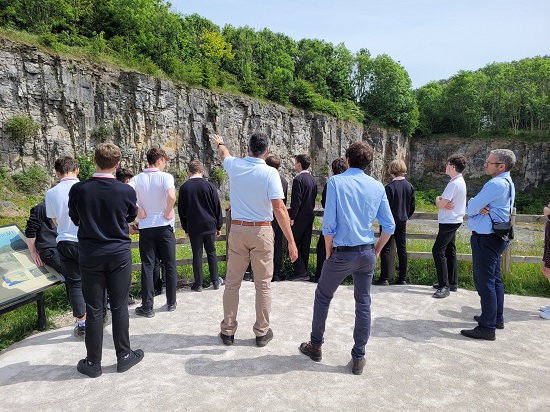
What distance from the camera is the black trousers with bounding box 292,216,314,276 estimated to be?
22.4 ft

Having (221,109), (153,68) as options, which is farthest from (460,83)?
(153,68)

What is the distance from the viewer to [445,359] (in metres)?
4.05

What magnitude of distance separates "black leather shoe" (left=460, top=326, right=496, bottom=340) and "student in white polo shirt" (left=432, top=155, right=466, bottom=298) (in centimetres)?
140

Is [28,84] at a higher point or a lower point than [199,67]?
lower

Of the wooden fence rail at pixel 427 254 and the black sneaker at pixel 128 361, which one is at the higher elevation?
the wooden fence rail at pixel 427 254

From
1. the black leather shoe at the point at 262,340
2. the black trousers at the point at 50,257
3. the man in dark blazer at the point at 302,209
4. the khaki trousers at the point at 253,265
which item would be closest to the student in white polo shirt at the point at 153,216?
the black trousers at the point at 50,257

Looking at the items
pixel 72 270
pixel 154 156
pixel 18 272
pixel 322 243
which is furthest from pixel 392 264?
pixel 18 272

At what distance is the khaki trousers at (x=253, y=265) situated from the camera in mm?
4035

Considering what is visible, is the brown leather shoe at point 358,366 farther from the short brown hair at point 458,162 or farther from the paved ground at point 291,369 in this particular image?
the short brown hair at point 458,162

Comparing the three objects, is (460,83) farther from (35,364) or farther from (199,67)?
(35,364)

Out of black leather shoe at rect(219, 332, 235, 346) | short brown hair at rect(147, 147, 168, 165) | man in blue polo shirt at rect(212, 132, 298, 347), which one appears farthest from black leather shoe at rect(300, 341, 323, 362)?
short brown hair at rect(147, 147, 168, 165)

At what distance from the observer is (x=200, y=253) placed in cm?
614

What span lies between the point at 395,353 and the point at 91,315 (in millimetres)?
3193

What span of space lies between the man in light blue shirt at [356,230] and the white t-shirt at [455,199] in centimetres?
243
